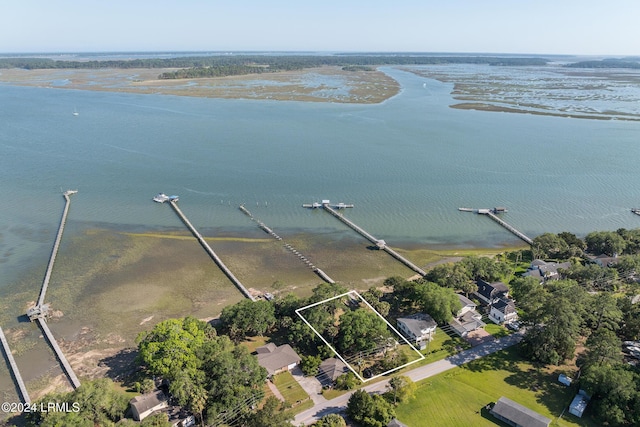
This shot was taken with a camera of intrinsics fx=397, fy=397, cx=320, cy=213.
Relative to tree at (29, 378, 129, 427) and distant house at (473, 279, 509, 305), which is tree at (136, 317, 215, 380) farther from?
distant house at (473, 279, 509, 305)

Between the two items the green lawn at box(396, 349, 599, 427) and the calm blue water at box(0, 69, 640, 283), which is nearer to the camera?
the green lawn at box(396, 349, 599, 427)

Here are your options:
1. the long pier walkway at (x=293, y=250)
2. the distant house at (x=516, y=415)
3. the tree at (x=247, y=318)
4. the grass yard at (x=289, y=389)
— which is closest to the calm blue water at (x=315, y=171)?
the long pier walkway at (x=293, y=250)

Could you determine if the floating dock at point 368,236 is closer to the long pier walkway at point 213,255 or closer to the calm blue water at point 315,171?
the calm blue water at point 315,171

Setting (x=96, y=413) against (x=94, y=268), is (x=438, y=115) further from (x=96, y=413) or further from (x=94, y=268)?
(x=96, y=413)

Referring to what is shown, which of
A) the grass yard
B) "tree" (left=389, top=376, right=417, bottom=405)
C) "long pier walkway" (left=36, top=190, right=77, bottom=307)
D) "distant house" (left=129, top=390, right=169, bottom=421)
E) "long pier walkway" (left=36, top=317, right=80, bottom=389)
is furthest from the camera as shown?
"long pier walkway" (left=36, top=190, right=77, bottom=307)

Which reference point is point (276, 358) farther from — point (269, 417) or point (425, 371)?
point (425, 371)

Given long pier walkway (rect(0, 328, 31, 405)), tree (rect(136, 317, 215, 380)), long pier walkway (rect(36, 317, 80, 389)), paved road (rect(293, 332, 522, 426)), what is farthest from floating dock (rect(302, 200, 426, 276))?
long pier walkway (rect(0, 328, 31, 405))
